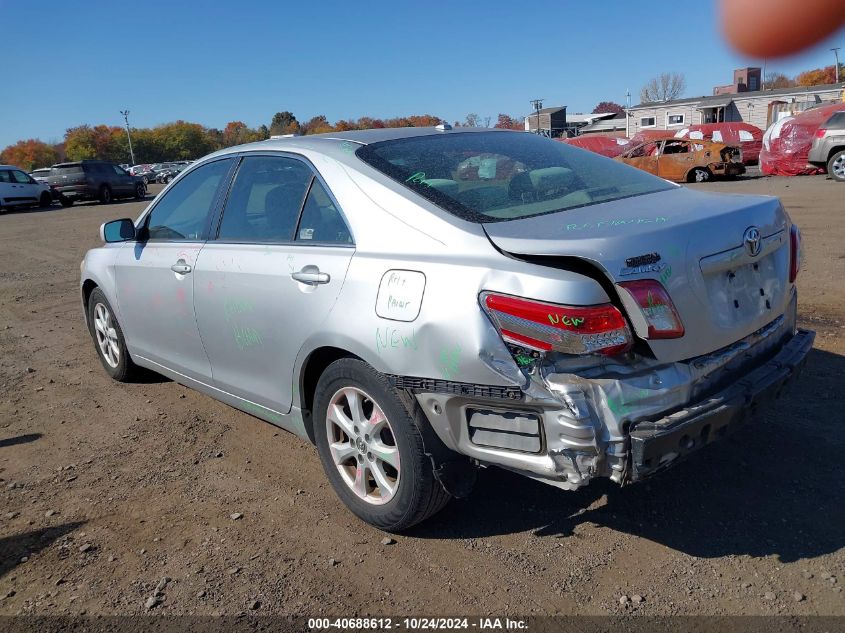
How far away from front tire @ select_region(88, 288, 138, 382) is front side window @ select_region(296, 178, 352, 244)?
232 cm

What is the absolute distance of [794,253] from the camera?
3.20 metres

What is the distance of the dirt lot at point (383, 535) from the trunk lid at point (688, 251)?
854 millimetres

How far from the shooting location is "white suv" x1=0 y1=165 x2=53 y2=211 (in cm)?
2566

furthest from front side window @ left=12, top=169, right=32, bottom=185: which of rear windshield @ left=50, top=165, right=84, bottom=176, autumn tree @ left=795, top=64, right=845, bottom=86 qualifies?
autumn tree @ left=795, top=64, right=845, bottom=86

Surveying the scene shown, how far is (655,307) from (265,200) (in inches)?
83.2

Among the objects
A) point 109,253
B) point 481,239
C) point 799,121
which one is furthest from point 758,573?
point 799,121

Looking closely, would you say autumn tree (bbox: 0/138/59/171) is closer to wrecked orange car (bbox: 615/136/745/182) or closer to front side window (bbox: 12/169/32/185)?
front side window (bbox: 12/169/32/185)

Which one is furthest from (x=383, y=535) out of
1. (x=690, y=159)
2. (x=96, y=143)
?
(x=96, y=143)

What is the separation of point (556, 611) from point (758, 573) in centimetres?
80

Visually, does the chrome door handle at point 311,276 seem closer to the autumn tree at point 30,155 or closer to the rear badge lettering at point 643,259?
the rear badge lettering at point 643,259

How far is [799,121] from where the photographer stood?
2083 centimetres

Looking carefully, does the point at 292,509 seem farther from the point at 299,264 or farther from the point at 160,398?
the point at 160,398

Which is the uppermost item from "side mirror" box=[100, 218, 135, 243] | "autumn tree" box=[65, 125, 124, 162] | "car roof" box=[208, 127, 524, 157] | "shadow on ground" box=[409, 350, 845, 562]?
"autumn tree" box=[65, 125, 124, 162]

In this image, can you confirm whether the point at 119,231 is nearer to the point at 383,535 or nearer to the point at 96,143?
the point at 383,535
